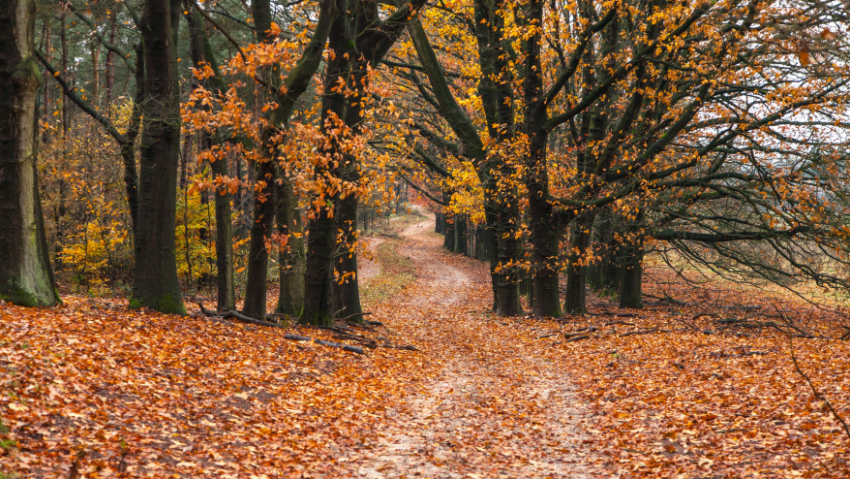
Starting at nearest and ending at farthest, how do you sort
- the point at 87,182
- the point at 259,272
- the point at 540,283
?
the point at 259,272 < the point at 540,283 < the point at 87,182

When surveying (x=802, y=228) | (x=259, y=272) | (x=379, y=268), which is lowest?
(x=379, y=268)

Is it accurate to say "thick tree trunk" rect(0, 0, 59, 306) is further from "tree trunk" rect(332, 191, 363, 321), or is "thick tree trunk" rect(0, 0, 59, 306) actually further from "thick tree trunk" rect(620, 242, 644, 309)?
"thick tree trunk" rect(620, 242, 644, 309)

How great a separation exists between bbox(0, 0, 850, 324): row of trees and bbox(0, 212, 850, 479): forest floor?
2261mm

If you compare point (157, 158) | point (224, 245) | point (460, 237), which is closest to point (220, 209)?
point (224, 245)

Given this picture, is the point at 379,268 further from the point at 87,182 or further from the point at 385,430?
the point at 385,430

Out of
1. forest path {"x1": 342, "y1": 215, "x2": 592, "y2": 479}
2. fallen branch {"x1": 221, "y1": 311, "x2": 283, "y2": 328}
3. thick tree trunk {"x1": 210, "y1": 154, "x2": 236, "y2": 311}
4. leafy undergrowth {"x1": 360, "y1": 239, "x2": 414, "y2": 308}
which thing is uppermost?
thick tree trunk {"x1": 210, "y1": 154, "x2": 236, "y2": 311}

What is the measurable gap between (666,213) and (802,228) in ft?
10.2

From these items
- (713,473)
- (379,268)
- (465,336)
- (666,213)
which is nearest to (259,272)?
(465,336)

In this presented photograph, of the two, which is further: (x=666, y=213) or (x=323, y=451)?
(x=666, y=213)

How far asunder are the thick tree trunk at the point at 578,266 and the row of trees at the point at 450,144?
0.21 feet

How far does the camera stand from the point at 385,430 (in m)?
7.61

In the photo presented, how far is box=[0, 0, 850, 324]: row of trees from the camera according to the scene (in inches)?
397

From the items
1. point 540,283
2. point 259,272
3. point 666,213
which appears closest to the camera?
point 259,272

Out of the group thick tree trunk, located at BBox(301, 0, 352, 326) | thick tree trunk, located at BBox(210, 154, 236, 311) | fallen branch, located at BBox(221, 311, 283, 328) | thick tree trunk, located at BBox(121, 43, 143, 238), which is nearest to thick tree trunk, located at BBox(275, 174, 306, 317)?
thick tree trunk, located at BBox(210, 154, 236, 311)
